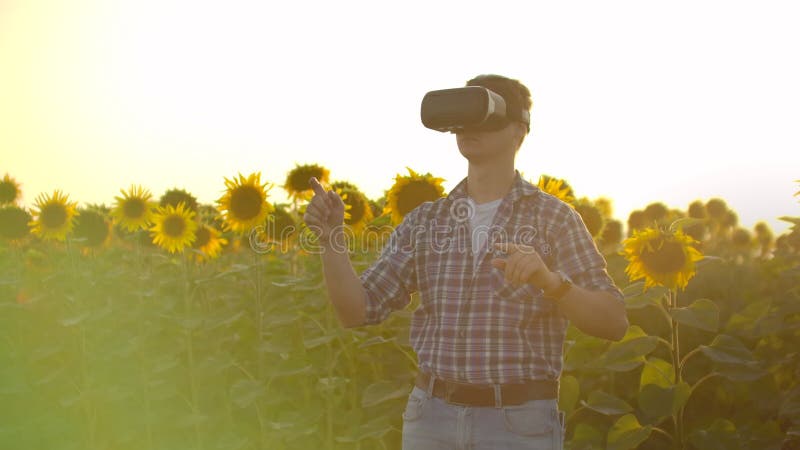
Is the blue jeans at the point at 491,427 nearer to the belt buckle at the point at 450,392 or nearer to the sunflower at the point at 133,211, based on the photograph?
the belt buckle at the point at 450,392

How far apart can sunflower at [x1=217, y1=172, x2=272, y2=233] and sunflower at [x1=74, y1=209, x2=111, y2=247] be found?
2465 mm

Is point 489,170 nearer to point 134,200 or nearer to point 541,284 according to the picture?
point 541,284

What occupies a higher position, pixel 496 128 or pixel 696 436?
pixel 496 128

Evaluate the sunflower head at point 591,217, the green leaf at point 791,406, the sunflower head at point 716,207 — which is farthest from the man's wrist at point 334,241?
the sunflower head at point 716,207

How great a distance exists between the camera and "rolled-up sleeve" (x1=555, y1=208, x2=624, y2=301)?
3.04 m

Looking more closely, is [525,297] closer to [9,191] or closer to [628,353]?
[628,353]

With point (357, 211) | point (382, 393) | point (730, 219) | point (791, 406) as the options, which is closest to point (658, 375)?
point (791, 406)

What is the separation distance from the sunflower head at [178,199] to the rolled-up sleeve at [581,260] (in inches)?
175

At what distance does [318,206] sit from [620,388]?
3.85 meters

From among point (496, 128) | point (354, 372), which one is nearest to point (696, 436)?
point (354, 372)

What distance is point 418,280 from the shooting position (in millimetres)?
3428

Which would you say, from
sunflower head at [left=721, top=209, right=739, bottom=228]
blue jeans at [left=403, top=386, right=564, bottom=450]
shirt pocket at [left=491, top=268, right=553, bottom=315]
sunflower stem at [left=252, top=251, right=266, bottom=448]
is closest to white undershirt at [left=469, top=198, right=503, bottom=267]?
shirt pocket at [left=491, top=268, right=553, bottom=315]

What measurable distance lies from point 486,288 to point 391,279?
49 cm

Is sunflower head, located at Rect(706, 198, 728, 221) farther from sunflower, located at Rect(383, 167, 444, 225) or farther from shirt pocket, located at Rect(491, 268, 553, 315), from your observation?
shirt pocket, located at Rect(491, 268, 553, 315)
